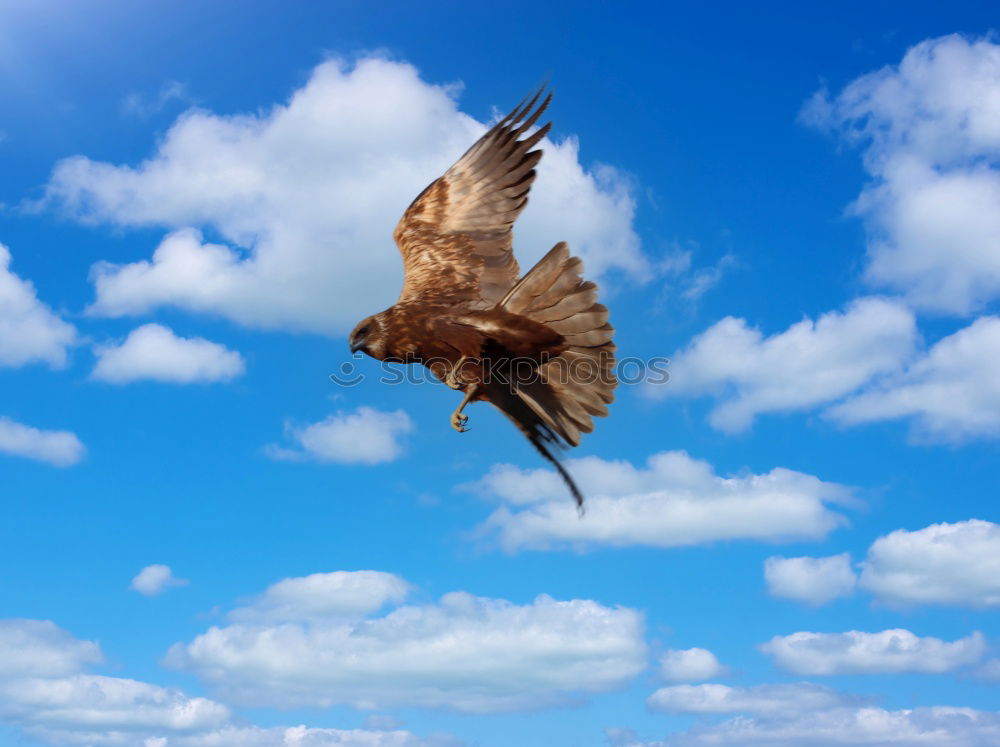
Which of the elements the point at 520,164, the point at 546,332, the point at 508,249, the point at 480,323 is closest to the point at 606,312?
the point at 546,332

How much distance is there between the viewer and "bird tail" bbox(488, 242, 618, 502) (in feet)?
24.7

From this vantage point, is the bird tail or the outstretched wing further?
the outstretched wing

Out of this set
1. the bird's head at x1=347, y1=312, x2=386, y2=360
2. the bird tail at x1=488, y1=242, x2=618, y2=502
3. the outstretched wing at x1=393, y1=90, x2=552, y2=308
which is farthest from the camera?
the outstretched wing at x1=393, y1=90, x2=552, y2=308

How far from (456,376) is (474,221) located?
2598 mm

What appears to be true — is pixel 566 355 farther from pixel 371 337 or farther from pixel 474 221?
pixel 474 221

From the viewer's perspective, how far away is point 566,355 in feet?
26.0

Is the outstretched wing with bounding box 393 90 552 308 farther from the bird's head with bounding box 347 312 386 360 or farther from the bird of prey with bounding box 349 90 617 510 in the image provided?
the bird's head with bounding box 347 312 386 360

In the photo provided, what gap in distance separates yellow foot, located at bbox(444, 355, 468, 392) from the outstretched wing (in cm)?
114

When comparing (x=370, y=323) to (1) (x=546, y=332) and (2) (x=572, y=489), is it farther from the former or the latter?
(2) (x=572, y=489)

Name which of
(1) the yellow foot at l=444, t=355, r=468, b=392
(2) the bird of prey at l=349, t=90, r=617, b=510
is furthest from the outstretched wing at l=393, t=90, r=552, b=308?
(1) the yellow foot at l=444, t=355, r=468, b=392

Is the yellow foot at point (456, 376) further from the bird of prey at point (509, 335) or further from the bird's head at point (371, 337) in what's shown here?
the bird's head at point (371, 337)

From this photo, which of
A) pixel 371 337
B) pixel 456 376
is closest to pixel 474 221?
pixel 371 337

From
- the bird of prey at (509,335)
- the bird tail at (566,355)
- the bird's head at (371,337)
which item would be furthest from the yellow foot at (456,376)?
the bird's head at (371,337)

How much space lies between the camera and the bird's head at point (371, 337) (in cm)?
841
